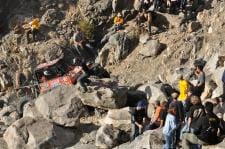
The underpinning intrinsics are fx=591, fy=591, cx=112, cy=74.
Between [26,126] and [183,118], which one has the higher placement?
[183,118]

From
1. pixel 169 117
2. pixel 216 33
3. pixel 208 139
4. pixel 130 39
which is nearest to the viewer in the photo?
pixel 208 139

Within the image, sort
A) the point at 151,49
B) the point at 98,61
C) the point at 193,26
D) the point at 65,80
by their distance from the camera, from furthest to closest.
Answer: the point at 98,61 < the point at 151,49 < the point at 193,26 < the point at 65,80

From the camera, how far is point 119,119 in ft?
71.6

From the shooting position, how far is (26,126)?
22328 millimetres

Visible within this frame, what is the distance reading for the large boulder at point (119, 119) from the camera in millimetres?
21406

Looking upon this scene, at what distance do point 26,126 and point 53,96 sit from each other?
223cm

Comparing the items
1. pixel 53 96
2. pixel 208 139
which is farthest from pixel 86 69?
pixel 208 139

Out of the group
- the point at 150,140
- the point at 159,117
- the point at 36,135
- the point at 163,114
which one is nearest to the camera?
the point at 150,140

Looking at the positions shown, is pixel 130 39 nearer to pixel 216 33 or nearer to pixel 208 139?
→ pixel 216 33

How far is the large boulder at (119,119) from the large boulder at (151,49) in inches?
293

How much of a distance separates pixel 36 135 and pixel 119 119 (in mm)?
3143

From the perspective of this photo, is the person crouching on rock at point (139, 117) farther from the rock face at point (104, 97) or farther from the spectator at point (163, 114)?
the rock face at point (104, 97)

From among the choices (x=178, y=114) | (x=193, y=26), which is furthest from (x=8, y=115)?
(x=178, y=114)

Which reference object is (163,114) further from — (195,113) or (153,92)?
(153,92)
